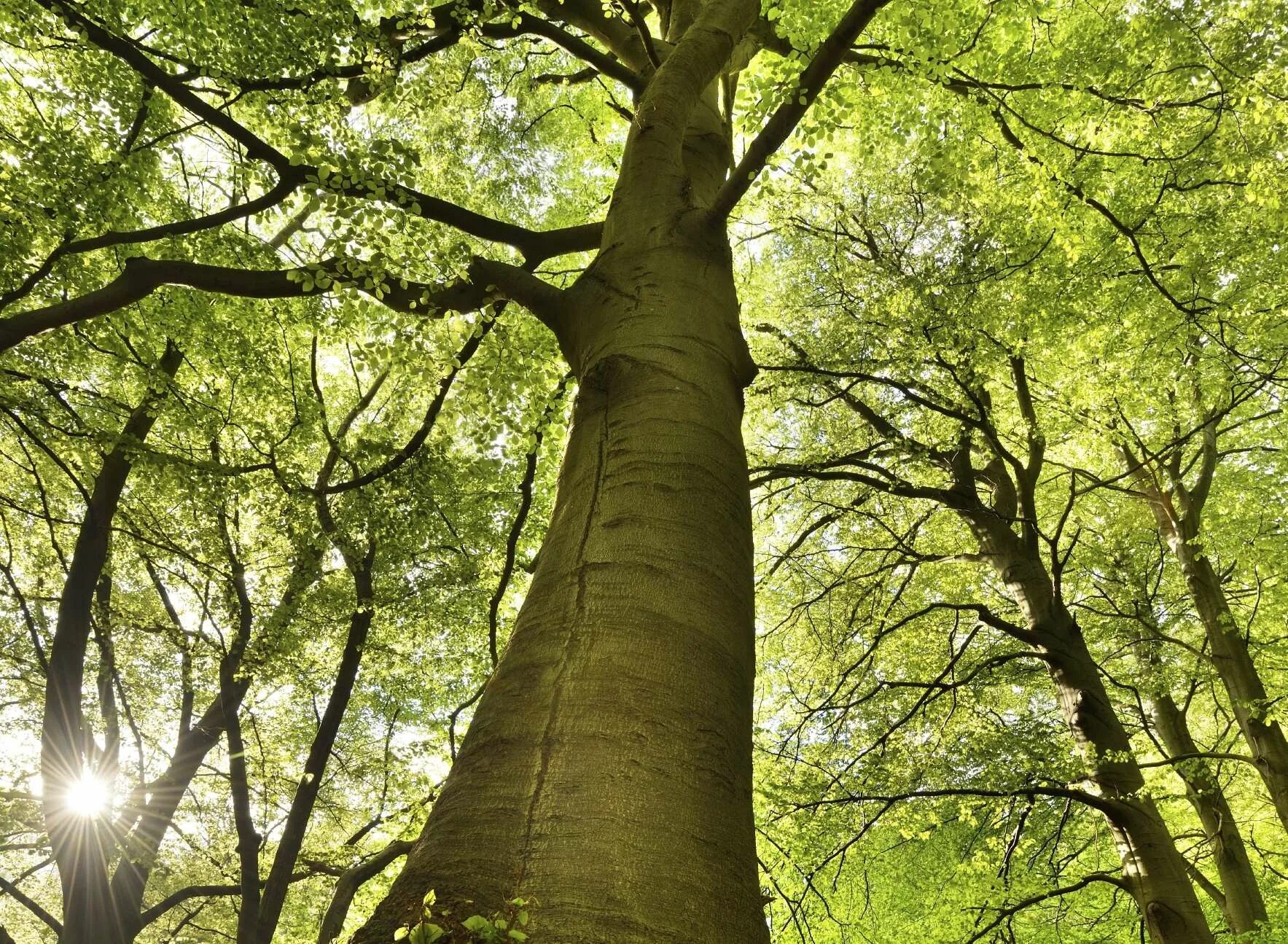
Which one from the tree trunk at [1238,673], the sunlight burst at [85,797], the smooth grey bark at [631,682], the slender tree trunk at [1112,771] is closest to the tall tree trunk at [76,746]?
the sunlight burst at [85,797]

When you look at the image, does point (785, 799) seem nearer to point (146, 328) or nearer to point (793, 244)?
point (793, 244)

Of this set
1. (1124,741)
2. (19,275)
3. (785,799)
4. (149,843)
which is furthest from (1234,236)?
(149,843)

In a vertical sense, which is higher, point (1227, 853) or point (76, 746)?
point (76, 746)

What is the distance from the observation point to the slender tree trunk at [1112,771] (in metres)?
4.56

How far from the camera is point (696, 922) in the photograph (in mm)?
1076

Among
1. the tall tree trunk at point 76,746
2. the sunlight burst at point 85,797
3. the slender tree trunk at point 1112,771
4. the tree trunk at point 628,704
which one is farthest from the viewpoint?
the sunlight burst at point 85,797

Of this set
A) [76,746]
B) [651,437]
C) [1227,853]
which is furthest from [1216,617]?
[76,746]

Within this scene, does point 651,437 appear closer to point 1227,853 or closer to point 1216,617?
point 1216,617

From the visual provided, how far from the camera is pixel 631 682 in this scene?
4.54 feet

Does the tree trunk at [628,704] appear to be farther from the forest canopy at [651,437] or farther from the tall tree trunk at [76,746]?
the tall tree trunk at [76,746]

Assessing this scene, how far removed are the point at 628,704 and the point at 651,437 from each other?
833 mm

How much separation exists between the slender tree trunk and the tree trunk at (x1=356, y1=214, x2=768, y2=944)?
14.2 feet

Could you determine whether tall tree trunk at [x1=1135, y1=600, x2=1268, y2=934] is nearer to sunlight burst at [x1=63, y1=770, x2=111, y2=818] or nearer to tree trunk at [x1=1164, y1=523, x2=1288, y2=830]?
tree trunk at [x1=1164, y1=523, x2=1288, y2=830]

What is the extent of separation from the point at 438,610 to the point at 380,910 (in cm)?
793
